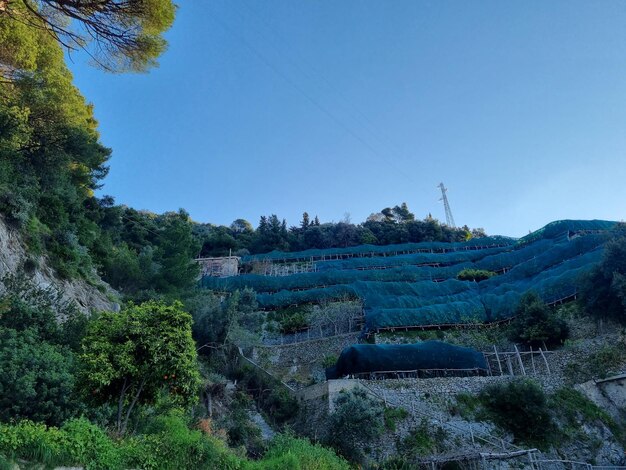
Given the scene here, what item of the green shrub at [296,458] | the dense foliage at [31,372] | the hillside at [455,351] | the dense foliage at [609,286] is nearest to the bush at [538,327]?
the hillside at [455,351]

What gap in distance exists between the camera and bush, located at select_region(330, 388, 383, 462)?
15.3 metres

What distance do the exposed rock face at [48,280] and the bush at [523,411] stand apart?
663 inches

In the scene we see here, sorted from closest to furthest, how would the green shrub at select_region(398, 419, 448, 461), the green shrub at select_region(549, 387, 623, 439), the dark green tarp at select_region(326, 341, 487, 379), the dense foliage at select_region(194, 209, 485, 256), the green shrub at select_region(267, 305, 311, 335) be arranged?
1. the green shrub at select_region(398, 419, 448, 461)
2. the green shrub at select_region(549, 387, 623, 439)
3. the dark green tarp at select_region(326, 341, 487, 379)
4. the green shrub at select_region(267, 305, 311, 335)
5. the dense foliage at select_region(194, 209, 485, 256)

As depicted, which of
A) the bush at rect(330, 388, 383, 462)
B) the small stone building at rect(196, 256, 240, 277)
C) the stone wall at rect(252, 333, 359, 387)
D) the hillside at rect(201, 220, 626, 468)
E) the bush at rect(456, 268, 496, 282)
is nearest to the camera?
the bush at rect(330, 388, 383, 462)

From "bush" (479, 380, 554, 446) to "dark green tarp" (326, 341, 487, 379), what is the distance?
2784 mm

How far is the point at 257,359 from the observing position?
83.4 feet

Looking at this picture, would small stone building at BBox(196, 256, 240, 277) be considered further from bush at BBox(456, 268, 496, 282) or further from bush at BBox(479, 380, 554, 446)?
bush at BBox(479, 380, 554, 446)

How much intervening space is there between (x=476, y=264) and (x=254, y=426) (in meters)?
30.7

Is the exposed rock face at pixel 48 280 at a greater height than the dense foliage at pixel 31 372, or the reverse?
the exposed rock face at pixel 48 280

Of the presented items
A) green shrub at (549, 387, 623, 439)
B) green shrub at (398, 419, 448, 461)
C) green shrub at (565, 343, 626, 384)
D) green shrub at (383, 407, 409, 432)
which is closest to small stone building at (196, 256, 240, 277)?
green shrub at (383, 407, 409, 432)

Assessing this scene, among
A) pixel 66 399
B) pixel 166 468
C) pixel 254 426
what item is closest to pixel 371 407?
pixel 254 426

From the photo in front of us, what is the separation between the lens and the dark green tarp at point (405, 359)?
20.1 m

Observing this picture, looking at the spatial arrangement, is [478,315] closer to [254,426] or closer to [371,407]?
[371,407]

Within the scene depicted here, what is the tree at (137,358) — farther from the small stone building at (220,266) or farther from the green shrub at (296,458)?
the small stone building at (220,266)
